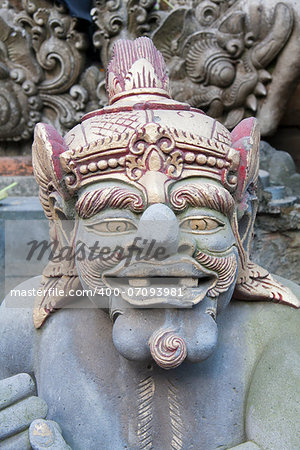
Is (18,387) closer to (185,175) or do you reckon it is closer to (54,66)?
(185,175)

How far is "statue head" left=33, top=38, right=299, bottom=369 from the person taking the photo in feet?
3.16

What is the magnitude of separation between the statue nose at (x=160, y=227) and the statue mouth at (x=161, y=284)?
0.17 feet

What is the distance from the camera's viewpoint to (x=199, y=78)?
137 inches

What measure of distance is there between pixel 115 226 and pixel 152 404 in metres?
0.49

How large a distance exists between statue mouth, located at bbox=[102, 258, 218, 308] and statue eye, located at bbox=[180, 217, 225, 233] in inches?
3.4

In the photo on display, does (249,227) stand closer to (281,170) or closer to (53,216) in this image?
(53,216)

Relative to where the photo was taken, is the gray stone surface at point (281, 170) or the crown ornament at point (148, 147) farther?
the gray stone surface at point (281, 170)

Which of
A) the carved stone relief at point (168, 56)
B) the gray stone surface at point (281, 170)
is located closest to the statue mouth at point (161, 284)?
the gray stone surface at point (281, 170)

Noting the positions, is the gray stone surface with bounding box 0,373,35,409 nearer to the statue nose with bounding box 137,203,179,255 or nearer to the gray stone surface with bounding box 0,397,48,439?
the gray stone surface with bounding box 0,397,48,439

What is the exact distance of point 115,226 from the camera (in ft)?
3.34

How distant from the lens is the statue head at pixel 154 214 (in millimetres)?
962

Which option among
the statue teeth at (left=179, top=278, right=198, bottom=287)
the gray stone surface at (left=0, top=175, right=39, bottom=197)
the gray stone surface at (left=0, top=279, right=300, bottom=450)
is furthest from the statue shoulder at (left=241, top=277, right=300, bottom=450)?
the gray stone surface at (left=0, top=175, right=39, bottom=197)

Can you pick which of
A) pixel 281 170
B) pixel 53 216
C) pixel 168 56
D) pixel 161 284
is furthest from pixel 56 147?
pixel 168 56

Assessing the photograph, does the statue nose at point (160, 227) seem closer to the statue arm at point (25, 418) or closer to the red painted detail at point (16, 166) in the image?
the statue arm at point (25, 418)
